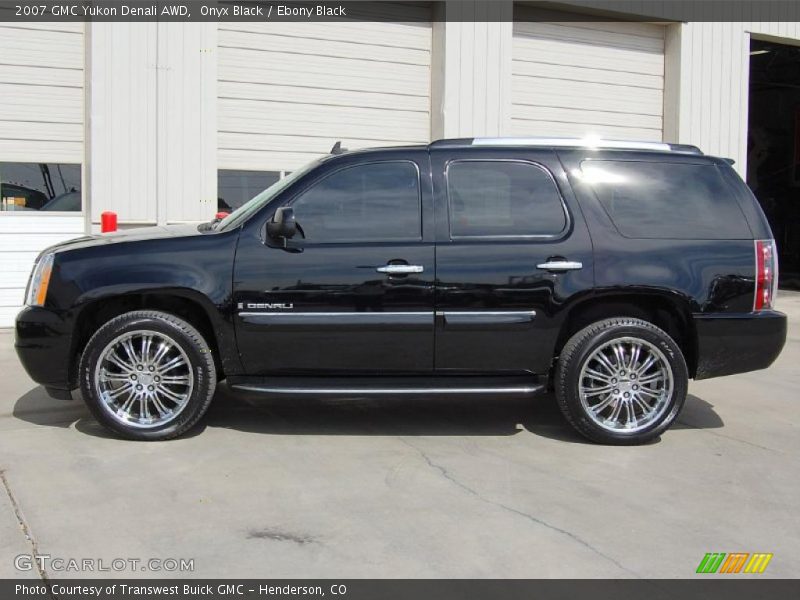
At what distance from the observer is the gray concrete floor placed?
3.88m

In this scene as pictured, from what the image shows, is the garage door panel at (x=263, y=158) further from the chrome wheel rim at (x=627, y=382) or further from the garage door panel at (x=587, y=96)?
the chrome wheel rim at (x=627, y=382)

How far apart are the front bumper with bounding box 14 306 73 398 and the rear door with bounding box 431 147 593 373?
2.27 m

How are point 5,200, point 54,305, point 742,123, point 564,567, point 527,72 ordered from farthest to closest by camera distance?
point 742,123
point 527,72
point 5,200
point 54,305
point 564,567

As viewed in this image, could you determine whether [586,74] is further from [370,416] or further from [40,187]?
[370,416]

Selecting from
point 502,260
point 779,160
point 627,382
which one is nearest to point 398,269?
point 502,260

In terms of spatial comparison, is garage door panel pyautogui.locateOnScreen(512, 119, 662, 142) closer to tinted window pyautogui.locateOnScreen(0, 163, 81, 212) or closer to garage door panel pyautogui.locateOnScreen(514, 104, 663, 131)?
garage door panel pyautogui.locateOnScreen(514, 104, 663, 131)

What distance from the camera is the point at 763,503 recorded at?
4672 millimetres

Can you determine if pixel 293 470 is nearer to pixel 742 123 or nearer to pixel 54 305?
pixel 54 305

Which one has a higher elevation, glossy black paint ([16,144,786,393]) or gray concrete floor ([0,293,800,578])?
glossy black paint ([16,144,786,393])

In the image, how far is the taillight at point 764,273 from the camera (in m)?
5.71

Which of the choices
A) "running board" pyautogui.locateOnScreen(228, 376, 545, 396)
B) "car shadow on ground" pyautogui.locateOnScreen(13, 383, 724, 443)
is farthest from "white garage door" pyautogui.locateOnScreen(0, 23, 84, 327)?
"running board" pyautogui.locateOnScreen(228, 376, 545, 396)

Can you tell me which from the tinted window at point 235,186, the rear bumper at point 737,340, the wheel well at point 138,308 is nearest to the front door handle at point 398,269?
the wheel well at point 138,308

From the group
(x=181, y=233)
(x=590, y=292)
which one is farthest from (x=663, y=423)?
(x=181, y=233)

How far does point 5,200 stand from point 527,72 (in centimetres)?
664
